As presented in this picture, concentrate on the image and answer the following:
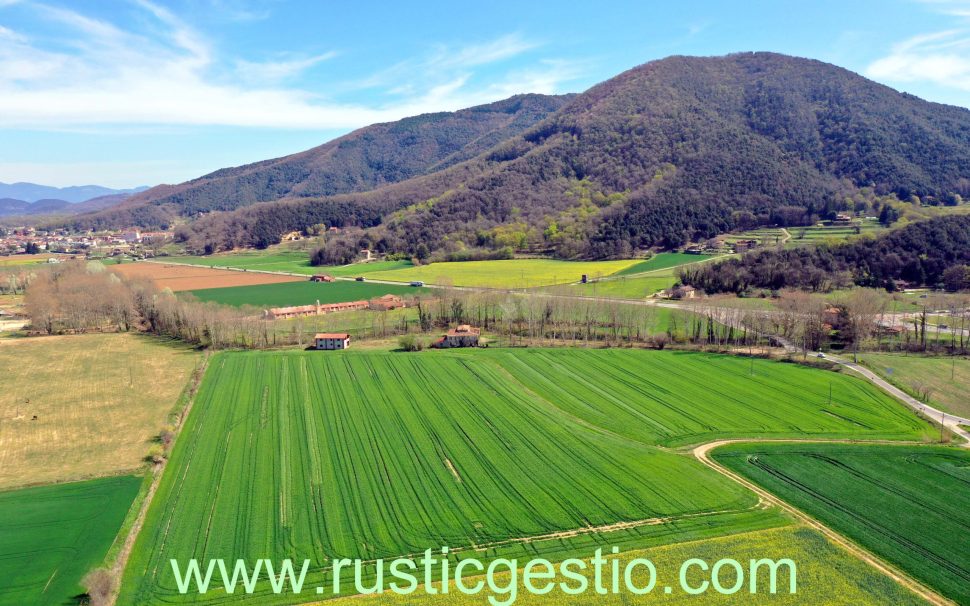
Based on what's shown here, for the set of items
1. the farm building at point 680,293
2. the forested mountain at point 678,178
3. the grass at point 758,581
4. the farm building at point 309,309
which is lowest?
the grass at point 758,581

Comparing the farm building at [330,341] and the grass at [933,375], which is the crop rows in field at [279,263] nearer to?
the farm building at [330,341]

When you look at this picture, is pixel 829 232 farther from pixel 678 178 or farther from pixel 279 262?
pixel 279 262

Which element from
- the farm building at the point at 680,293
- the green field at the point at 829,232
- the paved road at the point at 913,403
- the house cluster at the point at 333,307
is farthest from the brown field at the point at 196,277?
the green field at the point at 829,232

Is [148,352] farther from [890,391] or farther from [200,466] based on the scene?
[890,391]

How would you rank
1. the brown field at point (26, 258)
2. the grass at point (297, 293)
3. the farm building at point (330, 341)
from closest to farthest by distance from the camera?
1. the farm building at point (330, 341)
2. the grass at point (297, 293)
3. the brown field at point (26, 258)

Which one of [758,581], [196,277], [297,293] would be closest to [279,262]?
[196,277]

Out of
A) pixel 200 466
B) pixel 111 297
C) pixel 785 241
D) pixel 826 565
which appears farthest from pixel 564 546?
pixel 785 241

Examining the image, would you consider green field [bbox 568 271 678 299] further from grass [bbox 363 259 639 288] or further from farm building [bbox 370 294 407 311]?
farm building [bbox 370 294 407 311]

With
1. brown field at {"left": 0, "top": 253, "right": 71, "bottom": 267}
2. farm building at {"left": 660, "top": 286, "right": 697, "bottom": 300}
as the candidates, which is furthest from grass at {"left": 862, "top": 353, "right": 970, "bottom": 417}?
brown field at {"left": 0, "top": 253, "right": 71, "bottom": 267}
